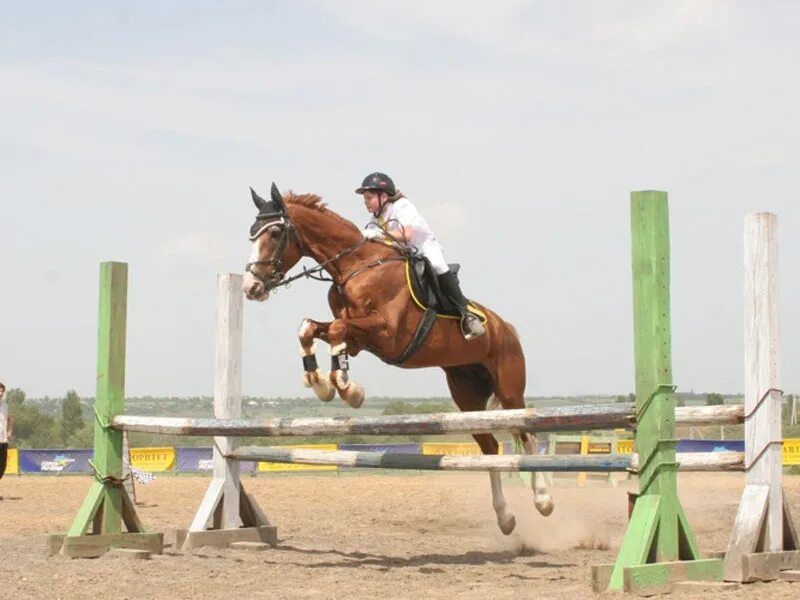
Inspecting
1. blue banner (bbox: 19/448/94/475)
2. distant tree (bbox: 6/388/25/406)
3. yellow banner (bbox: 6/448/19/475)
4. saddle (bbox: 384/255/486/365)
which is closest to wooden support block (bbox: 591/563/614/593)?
saddle (bbox: 384/255/486/365)

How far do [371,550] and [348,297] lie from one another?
2027 millimetres

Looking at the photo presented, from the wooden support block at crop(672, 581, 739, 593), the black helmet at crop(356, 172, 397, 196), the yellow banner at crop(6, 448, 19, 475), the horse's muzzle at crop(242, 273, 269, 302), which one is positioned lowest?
the yellow banner at crop(6, 448, 19, 475)

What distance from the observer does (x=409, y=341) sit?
7660mm

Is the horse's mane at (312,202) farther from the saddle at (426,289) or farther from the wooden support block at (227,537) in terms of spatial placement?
the wooden support block at (227,537)

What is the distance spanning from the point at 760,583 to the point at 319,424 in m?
2.64

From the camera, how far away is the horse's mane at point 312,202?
7.69 meters

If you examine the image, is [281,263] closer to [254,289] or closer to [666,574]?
[254,289]

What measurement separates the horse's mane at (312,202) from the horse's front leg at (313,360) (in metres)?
0.94

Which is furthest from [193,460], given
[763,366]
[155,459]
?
[763,366]

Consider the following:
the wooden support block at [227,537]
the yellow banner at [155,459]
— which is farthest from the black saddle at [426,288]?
the yellow banner at [155,459]

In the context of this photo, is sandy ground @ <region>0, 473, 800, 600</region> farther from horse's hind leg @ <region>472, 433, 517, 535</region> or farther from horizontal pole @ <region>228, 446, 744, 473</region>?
horizontal pole @ <region>228, 446, 744, 473</region>

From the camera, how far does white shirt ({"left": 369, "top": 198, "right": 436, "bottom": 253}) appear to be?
7922mm

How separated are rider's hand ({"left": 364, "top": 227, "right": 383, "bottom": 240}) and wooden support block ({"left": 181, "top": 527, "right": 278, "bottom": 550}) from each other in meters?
2.23

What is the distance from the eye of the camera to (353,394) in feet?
22.2
